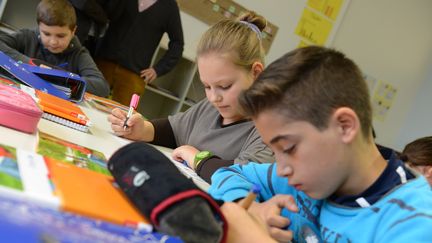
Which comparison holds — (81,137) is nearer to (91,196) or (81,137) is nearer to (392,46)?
(91,196)

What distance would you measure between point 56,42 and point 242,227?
155cm

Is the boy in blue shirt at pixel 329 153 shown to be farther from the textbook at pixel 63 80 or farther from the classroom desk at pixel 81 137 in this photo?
the textbook at pixel 63 80

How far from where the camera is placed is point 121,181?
53 cm

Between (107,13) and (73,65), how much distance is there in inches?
30.8

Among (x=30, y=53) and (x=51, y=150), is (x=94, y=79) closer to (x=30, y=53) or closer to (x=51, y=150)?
(x=30, y=53)

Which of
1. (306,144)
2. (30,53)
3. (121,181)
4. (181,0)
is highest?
(181,0)

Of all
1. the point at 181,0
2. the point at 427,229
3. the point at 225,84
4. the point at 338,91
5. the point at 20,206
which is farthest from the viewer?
the point at 181,0

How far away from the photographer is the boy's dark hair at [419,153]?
1.60 meters

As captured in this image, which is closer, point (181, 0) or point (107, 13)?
point (107, 13)

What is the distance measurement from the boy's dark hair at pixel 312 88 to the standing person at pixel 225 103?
0.40m

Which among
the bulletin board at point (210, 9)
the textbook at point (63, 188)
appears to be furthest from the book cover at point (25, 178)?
the bulletin board at point (210, 9)

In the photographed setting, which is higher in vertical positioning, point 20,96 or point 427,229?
point 427,229

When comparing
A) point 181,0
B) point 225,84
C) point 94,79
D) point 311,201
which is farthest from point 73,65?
point 311,201

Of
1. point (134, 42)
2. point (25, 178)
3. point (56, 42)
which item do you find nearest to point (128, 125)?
point (25, 178)
